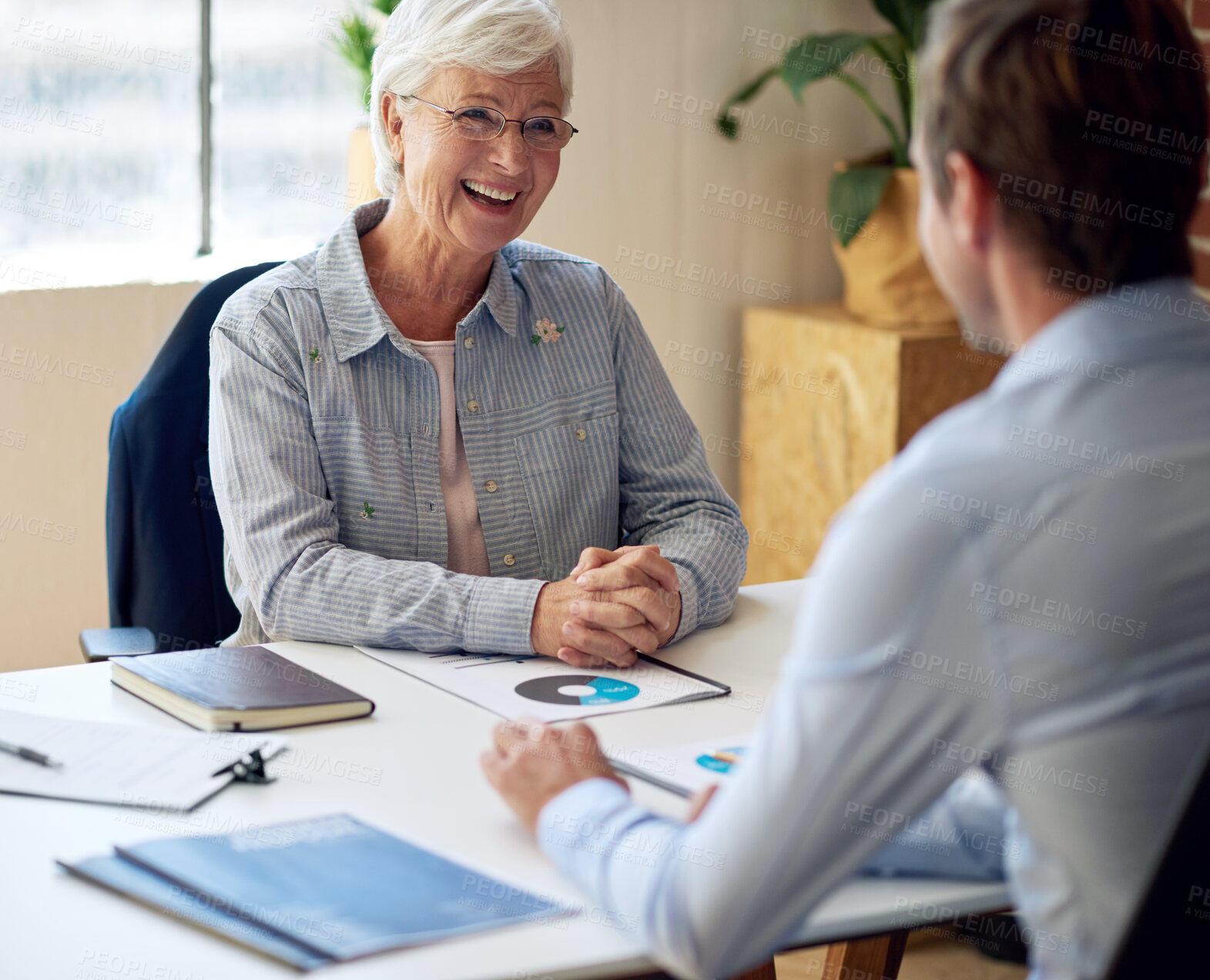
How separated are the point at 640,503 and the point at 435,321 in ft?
1.22

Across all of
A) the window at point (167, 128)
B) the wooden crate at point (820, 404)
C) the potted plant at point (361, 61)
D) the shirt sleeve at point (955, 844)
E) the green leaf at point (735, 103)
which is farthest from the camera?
the green leaf at point (735, 103)

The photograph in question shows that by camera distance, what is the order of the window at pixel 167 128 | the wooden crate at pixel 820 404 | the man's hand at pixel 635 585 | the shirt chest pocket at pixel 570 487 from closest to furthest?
the man's hand at pixel 635 585 → the shirt chest pocket at pixel 570 487 → the window at pixel 167 128 → the wooden crate at pixel 820 404

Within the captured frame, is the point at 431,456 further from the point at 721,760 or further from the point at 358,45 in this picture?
the point at 358,45

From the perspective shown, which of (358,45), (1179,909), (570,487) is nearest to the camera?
→ (1179,909)

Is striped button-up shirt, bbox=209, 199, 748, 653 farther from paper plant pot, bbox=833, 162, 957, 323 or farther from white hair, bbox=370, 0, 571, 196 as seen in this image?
paper plant pot, bbox=833, 162, 957, 323

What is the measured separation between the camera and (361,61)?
319 centimetres

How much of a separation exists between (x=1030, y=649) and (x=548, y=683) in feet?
2.43

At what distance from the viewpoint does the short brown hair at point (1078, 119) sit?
0.76 metres

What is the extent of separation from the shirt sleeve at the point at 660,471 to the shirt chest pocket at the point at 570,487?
32 millimetres

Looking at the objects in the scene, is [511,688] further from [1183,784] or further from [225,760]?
[1183,784]

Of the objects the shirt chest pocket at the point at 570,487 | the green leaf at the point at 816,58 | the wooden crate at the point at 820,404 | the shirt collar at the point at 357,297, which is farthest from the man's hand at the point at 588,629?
the green leaf at the point at 816,58

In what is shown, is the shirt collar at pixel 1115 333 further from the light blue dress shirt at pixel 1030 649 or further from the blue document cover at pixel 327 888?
the blue document cover at pixel 327 888

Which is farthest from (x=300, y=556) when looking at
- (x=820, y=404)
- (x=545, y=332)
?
(x=820, y=404)

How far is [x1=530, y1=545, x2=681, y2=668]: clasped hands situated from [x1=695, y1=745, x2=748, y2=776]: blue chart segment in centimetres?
28
